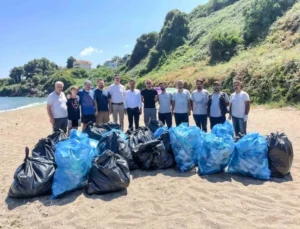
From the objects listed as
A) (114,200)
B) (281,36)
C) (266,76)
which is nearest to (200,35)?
(281,36)

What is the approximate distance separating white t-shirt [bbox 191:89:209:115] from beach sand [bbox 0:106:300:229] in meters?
2.02

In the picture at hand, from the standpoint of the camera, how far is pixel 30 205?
3795 millimetres

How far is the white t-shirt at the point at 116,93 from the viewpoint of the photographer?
24.7ft

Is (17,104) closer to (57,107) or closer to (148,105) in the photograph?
(148,105)

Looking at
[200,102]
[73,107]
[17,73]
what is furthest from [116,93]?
[17,73]

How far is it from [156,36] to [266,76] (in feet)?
163

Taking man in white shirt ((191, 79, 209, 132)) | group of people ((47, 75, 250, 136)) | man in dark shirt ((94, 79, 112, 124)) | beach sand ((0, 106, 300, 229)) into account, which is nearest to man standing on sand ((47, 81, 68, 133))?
group of people ((47, 75, 250, 136))

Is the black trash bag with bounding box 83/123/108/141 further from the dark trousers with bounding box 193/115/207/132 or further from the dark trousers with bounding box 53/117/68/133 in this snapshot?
the dark trousers with bounding box 193/115/207/132

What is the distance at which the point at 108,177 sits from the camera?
3.97 m

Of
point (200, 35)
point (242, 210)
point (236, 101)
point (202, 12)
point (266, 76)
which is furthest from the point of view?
point (202, 12)

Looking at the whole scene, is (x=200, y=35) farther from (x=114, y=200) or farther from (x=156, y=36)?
(x=114, y=200)

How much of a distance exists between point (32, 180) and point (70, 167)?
1.72 ft

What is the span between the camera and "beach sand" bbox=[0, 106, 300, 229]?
3.29m

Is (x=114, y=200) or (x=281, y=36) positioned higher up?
(x=281, y=36)
